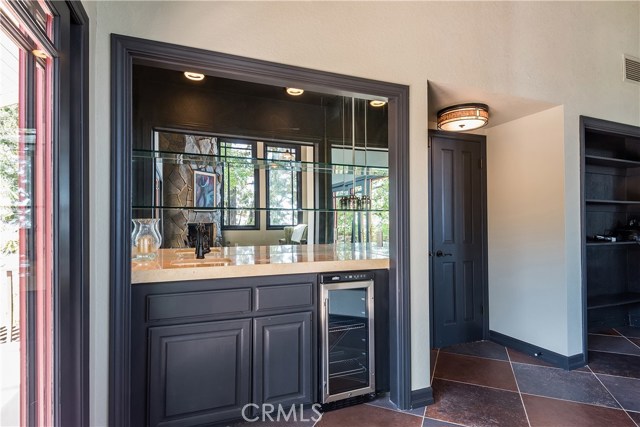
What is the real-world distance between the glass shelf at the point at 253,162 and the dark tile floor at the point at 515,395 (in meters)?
1.75

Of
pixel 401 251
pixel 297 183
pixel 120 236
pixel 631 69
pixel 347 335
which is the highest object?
pixel 631 69

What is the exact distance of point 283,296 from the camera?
2164 mm

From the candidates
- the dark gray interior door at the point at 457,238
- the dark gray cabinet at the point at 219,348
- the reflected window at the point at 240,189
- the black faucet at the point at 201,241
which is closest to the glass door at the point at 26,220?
the dark gray cabinet at the point at 219,348

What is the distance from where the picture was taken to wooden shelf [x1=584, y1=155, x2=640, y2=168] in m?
3.34

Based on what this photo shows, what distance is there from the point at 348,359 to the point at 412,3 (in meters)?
2.50

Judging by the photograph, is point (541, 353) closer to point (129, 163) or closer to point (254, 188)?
point (254, 188)

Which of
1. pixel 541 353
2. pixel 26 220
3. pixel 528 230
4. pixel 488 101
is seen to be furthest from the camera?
pixel 528 230

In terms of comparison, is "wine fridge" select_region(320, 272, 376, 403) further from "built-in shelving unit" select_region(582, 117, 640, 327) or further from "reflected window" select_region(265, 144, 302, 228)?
"built-in shelving unit" select_region(582, 117, 640, 327)

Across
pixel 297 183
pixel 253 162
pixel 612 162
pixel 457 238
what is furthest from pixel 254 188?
pixel 612 162

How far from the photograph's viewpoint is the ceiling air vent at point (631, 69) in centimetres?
332

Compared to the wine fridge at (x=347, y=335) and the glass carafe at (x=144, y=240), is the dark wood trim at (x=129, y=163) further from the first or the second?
the glass carafe at (x=144, y=240)

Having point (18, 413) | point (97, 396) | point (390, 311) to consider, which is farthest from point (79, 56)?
point (390, 311)

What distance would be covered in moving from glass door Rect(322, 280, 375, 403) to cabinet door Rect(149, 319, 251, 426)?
524 mm

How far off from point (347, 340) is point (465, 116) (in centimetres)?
205
